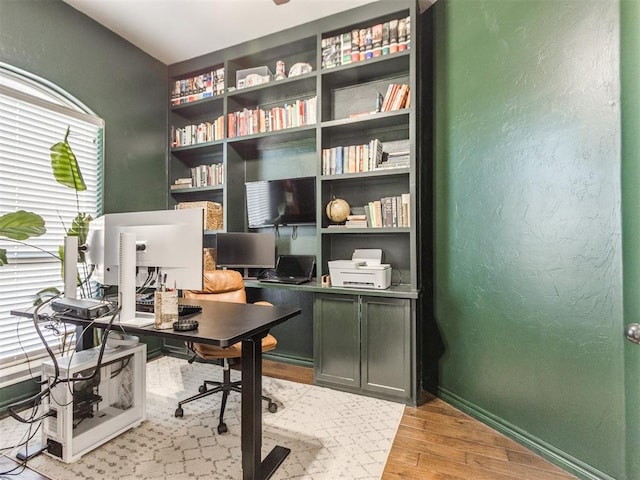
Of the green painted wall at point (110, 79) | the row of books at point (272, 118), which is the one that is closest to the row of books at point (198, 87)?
the green painted wall at point (110, 79)

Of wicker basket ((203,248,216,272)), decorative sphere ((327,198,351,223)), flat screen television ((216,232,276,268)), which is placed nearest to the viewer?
decorative sphere ((327,198,351,223))

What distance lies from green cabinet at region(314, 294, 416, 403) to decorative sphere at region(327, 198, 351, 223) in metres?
0.68

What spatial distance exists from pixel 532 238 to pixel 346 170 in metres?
1.46

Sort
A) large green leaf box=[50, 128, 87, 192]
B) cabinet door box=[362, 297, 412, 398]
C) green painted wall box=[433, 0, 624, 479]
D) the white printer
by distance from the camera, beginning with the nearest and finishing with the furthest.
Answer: green painted wall box=[433, 0, 624, 479], large green leaf box=[50, 128, 87, 192], cabinet door box=[362, 297, 412, 398], the white printer

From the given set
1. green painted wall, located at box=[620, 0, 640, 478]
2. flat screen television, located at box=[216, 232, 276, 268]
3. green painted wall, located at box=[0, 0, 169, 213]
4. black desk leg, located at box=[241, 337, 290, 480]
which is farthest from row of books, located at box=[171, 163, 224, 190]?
green painted wall, located at box=[620, 0, 640, 478]

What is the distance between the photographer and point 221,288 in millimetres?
2617

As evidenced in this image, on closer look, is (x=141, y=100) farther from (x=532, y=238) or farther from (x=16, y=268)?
(x=532, y=238)

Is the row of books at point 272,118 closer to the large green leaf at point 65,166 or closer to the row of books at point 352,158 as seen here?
the row of books at point 352,158

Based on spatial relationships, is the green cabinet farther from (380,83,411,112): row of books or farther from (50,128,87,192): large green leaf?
(50,128,87,192): large green leaf

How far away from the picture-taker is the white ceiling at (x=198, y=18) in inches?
104

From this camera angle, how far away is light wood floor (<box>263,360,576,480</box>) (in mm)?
1654

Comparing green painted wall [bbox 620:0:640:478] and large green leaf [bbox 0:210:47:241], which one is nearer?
green painted wall [bbox 620:0:640:478]

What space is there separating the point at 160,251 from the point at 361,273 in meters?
1.45

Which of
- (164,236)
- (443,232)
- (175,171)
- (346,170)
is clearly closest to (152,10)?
(175,171)
